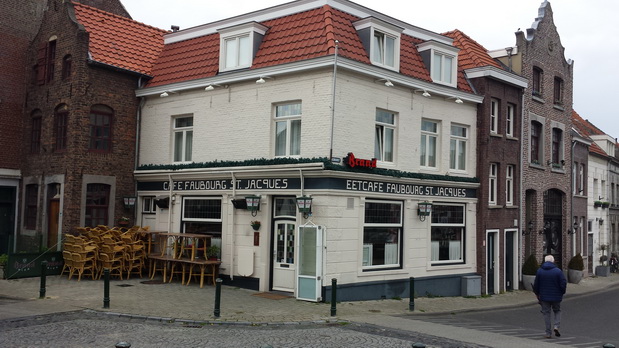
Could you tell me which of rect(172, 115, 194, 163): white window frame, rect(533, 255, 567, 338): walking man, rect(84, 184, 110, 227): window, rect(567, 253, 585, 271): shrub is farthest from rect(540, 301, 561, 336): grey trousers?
rect(567, 253, 585, 271): shrub

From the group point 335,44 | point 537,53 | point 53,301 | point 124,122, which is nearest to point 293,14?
point 335,44

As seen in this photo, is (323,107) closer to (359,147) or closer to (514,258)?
(359,147)

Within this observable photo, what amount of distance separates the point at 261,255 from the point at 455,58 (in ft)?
32.3

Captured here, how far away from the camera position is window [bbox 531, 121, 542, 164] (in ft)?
82.8

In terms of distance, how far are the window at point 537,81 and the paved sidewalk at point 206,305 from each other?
10.9 metres

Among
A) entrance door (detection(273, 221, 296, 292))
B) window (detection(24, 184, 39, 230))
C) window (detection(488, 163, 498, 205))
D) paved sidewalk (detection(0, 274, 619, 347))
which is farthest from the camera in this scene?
window (detection(488, 163, 498, 205))

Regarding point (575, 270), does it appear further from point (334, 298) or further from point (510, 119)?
point (334, 298)

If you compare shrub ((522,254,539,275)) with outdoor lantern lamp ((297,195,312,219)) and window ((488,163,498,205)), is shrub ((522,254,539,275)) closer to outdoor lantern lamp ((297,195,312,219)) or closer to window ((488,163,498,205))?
window ((488,163,498,205))

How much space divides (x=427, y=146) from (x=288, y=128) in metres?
5.27

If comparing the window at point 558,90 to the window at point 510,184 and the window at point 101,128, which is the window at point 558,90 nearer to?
the window at point 510,184

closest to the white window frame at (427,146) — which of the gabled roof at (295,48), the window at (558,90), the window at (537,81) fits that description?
the gabled roof at (295,48)

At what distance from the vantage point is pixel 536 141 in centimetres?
2562

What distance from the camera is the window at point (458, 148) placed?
20516 mm

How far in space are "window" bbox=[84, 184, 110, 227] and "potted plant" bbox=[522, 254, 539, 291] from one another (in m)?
16.6
